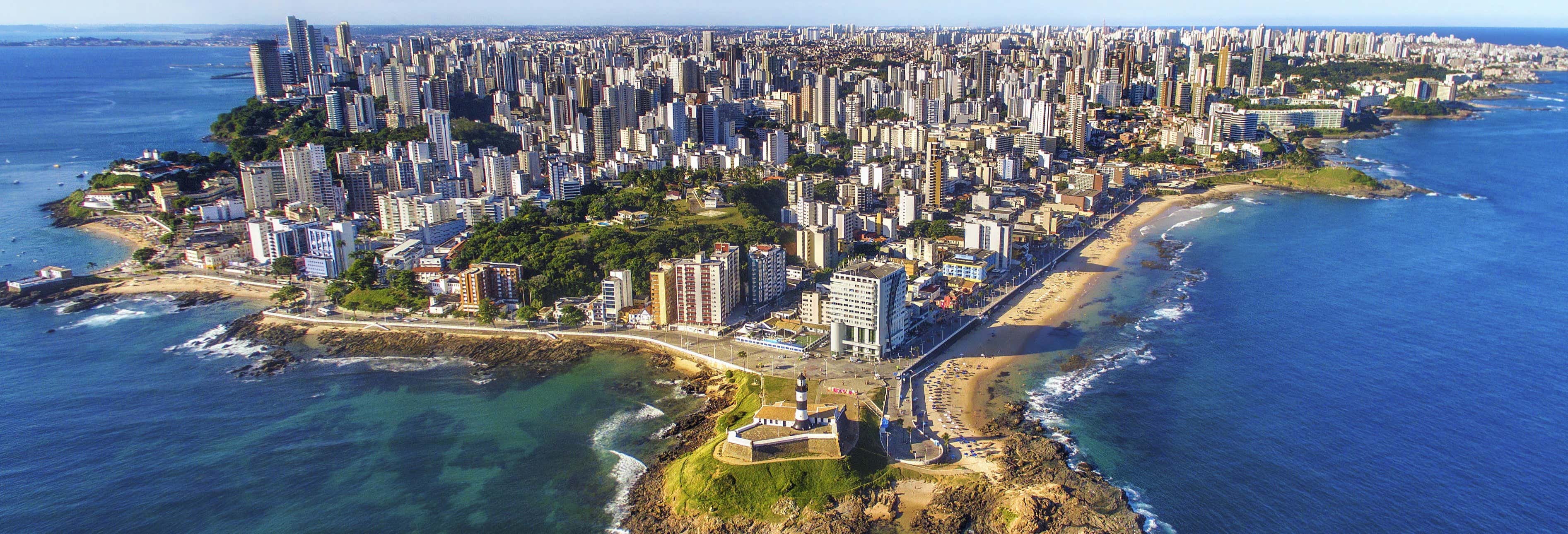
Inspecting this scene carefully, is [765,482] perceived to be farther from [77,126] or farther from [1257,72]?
[1257,72]

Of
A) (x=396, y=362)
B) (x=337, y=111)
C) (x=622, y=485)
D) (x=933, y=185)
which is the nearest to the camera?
(x=622, y=485)

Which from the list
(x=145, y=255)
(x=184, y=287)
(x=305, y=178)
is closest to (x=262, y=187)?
(x=305, y=178)

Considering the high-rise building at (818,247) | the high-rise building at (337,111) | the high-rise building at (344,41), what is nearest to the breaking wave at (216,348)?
the high-rise building at (818,247)

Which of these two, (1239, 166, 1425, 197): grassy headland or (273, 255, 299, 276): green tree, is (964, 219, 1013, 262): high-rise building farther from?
(1239, 166, 1425, 197): grassy headland

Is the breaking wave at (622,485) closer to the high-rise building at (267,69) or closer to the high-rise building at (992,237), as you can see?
the high-rise building at (992,237)

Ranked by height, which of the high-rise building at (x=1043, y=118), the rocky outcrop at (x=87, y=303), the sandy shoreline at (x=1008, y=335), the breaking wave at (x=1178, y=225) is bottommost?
the breaking wave at (x=1178, y=225)
